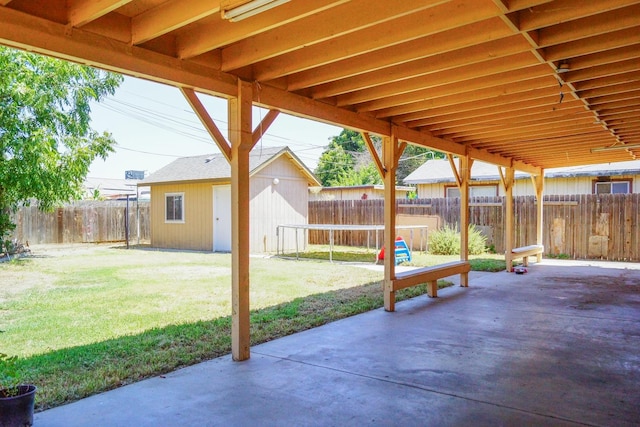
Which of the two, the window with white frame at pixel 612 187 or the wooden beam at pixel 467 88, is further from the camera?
the window with white frame at pixel 612 187

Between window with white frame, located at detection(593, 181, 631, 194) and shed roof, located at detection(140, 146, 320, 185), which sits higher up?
shed roof, located at detection(140, 146, 320, 185)

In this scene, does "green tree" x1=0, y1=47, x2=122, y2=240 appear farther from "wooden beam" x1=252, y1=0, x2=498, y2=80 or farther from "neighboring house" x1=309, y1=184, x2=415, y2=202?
"neighboring house" x1=309, y1=184, x2=415, y2=202

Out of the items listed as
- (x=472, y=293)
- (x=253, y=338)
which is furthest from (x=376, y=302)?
(x=253, y=338)

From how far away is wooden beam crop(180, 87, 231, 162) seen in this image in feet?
12.6

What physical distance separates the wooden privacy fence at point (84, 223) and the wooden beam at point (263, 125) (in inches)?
554

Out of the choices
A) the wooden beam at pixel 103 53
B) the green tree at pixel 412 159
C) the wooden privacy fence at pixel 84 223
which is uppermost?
the green tree at pixel 412 159

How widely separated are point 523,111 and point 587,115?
0.95 metres

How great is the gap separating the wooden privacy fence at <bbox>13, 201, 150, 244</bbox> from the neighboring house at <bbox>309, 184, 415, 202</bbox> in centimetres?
756

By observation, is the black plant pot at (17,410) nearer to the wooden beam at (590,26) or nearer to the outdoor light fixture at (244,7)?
the outdoor light fixture at (244,7)

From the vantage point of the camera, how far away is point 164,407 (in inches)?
121

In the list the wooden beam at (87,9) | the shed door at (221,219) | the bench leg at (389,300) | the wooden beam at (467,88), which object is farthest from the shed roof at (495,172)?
the wooden beam at (87,9)

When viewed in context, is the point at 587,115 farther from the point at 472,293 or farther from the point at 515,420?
the point at 515,420

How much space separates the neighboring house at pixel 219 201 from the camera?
15.1 metres

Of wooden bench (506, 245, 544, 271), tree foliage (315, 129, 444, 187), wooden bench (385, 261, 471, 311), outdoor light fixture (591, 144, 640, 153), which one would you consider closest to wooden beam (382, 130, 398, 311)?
wooden bench (385, 261, 471, 311)
